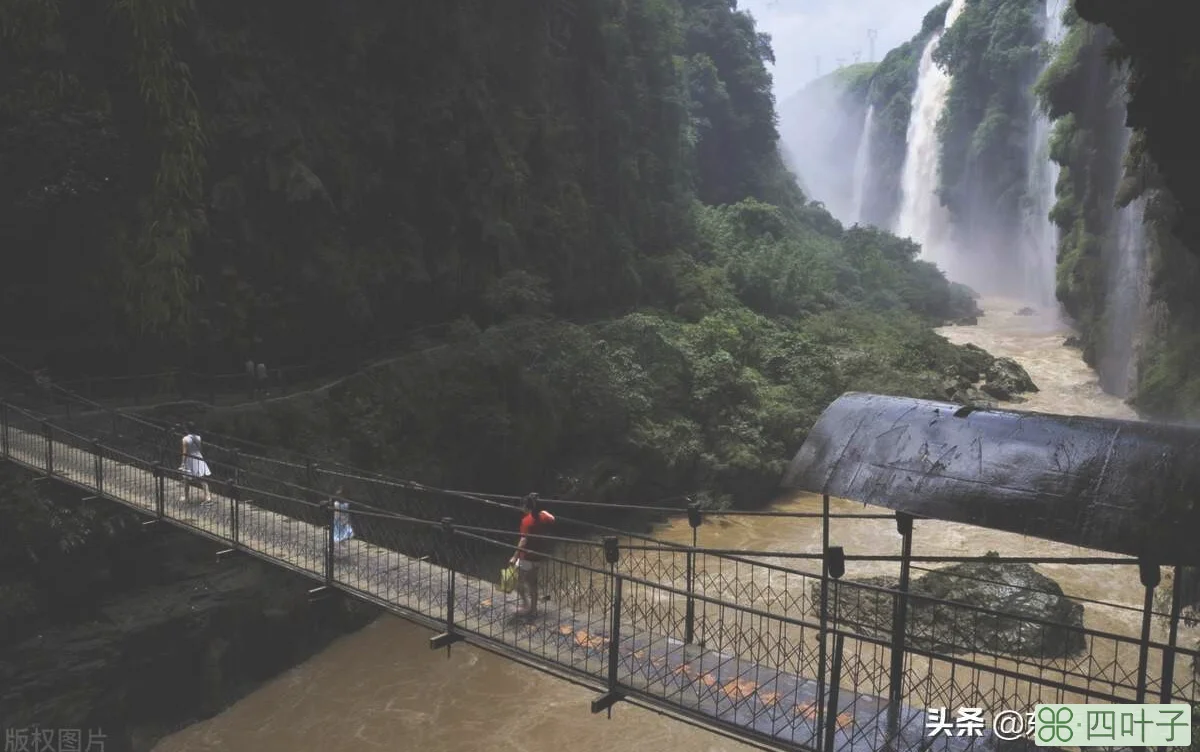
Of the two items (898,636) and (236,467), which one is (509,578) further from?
(236,467)

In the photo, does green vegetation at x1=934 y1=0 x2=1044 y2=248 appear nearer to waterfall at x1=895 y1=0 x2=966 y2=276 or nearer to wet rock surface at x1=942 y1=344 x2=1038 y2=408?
waterfall at x1=895 y1=0 x2=966 y2=276

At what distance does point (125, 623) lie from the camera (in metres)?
10.7

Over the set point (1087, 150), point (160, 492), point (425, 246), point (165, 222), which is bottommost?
point (160, 492)

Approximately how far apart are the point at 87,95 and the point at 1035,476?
15585 mm

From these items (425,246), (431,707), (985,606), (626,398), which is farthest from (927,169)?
(431,707)

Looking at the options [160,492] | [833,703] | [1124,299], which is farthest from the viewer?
[1124,299]

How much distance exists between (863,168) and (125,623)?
60.2 m

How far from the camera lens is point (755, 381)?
21328 mm

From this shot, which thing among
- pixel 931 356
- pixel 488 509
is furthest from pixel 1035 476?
pixel 931 356

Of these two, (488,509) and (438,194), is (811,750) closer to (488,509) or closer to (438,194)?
(488,509)

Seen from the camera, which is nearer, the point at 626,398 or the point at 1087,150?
the point at 626,398

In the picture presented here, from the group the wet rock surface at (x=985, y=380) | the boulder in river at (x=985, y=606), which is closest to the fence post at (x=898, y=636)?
the boulder in river at (x=985, y=606)

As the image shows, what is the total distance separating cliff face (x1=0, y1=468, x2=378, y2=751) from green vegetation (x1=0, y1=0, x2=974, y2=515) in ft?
8.81

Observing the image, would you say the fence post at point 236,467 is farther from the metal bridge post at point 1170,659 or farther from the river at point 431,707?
the metal bridge post at point 1170,659
